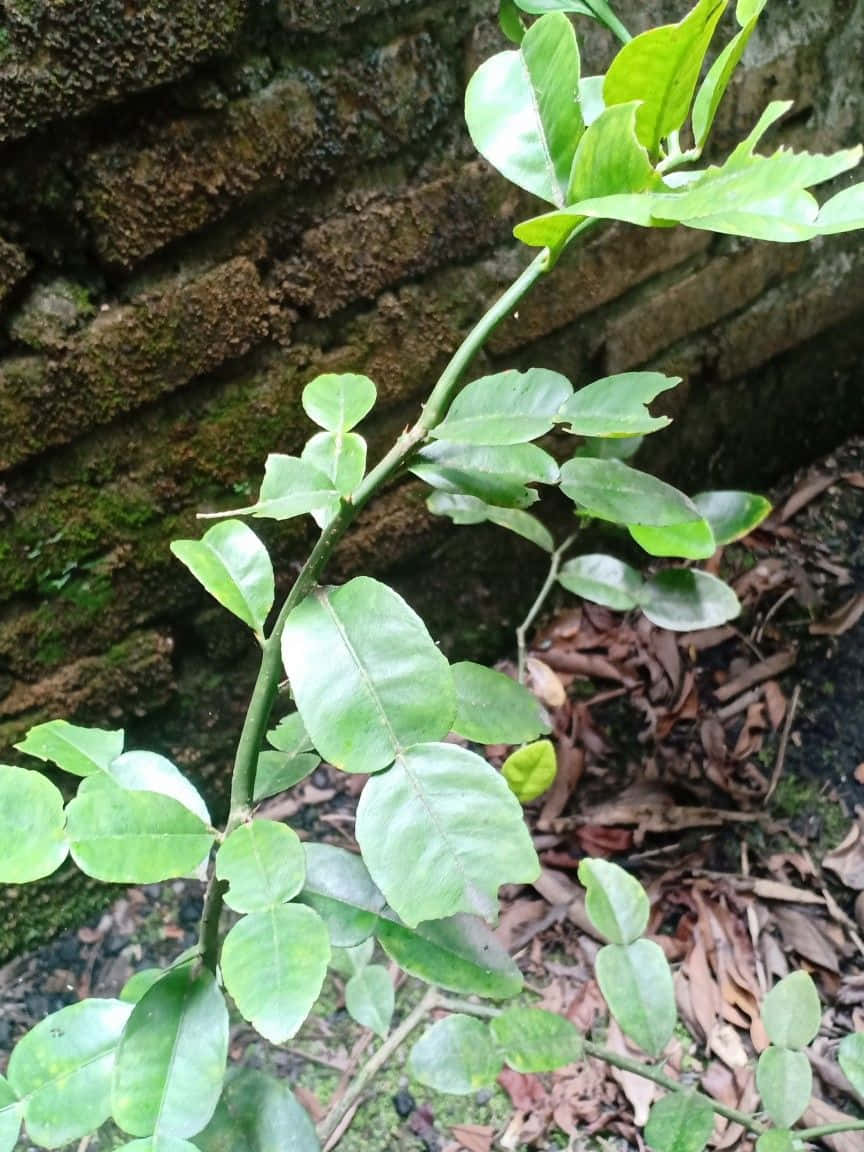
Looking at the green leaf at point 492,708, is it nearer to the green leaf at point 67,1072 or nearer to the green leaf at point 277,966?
the green leaf at point 277,966

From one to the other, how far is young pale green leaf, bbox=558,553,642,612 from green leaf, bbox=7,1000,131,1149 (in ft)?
2.14

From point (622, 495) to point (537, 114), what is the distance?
25 centimetres

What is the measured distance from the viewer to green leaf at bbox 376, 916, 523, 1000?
60 cm

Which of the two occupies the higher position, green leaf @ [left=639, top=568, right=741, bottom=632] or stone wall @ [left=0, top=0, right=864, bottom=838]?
stone wall @ [left=0, top=0, right=864, bottom=838]

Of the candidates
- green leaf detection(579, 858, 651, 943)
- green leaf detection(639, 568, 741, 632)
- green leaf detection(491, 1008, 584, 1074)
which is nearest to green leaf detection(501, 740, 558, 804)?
green leaf detection(579, 858, 651, 943)

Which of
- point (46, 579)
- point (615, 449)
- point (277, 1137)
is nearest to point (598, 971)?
point (277, 1137)

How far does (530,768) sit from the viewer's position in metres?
0.80

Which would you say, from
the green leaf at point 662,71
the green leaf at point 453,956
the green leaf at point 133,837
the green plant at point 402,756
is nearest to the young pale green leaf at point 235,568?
the green plant at point 402,756

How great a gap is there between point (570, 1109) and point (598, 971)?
331mm

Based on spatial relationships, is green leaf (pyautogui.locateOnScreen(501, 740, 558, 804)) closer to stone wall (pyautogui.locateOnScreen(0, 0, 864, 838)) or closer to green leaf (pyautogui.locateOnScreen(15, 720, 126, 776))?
green leaf (pyautogui.locateOnScreen(15, 720, 126, 776))

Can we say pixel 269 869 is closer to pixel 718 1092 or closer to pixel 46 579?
pixel 46 579

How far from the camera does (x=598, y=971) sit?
0.78m

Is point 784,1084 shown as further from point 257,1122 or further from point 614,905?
point 257,1122

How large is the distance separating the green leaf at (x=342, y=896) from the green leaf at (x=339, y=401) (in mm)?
306
